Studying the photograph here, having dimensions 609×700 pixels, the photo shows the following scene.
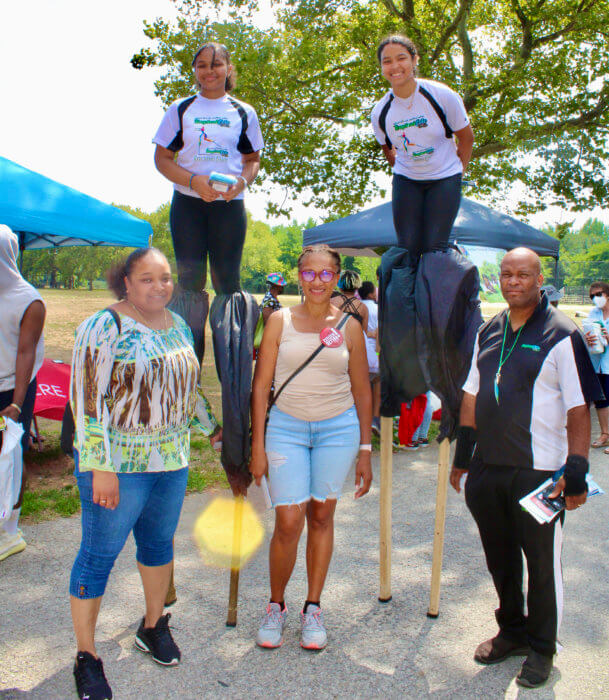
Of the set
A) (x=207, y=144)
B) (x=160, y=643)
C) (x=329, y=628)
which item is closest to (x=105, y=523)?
(x=160, y=643)

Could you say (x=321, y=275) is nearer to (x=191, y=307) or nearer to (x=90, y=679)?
(x=191, y=307)

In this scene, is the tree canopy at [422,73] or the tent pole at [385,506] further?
the tree canopy at [422,73]

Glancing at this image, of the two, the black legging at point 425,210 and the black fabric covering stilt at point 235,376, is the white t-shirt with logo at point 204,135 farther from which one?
the black legging at point 425,210

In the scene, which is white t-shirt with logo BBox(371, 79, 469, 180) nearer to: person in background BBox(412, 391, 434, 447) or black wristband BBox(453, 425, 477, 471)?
black wristband BBox(453, 425, 477, 471)

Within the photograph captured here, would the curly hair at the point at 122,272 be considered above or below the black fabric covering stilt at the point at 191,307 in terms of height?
above

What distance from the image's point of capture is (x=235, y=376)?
2.95 metres

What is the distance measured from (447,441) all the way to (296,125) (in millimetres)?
12734

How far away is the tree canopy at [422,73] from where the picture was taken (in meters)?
13.1

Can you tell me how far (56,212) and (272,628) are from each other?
5.17 meters

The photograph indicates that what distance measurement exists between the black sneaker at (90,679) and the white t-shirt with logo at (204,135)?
225cm

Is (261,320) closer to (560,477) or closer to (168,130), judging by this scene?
(168,130)

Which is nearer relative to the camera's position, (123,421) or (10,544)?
(123,421)

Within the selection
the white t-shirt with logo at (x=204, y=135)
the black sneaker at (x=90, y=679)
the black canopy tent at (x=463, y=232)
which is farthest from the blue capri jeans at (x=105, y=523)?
the black canopy tent at (x=463, y=232)

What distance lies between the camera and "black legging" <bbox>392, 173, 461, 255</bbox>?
9.90 feet
